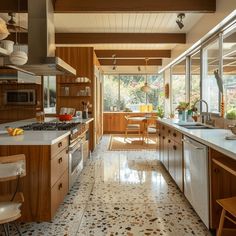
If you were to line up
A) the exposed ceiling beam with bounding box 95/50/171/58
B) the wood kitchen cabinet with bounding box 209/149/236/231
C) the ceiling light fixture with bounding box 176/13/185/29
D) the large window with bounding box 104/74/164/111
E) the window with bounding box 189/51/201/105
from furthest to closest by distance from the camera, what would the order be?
the large window with bounding box 104/74/164/111
the exposed ceiling beam with bounding box 95/50/171/58
the window with bounding box 189/51/201/105
the ceiling light fixture with bounding box 176/13/185/29
the wood kitchen cabinet with bounding box 209/149/236/231

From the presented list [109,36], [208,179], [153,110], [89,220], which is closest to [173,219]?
[208,179]

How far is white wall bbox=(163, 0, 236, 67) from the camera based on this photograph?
10.5 feet

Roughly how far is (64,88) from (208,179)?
4385mm

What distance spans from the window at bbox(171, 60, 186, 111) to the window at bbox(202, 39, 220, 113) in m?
1.71

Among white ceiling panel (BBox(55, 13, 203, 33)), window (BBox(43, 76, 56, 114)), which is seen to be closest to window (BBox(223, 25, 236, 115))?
white ceiling panel (BBox(55, 13, 203, 33))

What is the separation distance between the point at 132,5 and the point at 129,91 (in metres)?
6.75

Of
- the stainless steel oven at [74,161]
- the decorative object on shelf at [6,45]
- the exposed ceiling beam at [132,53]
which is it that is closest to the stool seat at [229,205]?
the stainless steel oven at [74,161]

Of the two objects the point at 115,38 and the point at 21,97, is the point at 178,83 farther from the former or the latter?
the point at 21,97

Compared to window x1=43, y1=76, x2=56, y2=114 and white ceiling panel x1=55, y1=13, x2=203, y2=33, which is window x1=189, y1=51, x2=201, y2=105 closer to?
white ceiling panel x1=55, y1=13, x2=203, y2=33

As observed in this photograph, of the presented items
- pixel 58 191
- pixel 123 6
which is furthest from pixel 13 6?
pixel 58 191

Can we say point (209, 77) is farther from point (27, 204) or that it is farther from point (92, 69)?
point (27, 204)

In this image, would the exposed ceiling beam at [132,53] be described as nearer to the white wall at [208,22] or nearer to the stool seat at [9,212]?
the white wall at [208,22]

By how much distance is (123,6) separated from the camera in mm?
3531

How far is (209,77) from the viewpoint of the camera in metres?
4.78
